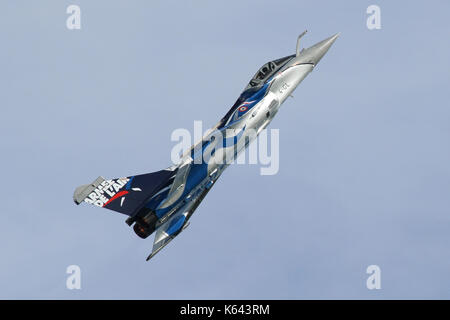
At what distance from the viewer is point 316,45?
50.9 metres

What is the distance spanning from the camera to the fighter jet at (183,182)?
43.7 m

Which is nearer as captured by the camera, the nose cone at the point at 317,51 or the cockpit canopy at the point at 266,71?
the cockpit canopy at the point at 266,71

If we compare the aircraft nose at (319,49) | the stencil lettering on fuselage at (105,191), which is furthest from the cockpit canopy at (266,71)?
the stencil lettering on fuselage at (105,191)

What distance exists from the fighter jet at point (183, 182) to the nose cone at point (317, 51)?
3079mm

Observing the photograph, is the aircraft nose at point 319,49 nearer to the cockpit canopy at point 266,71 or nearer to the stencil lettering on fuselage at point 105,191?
the cockpit canopy at point 266,71

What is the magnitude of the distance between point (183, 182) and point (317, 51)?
1161 centimetres

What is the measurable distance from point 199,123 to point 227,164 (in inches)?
96.2

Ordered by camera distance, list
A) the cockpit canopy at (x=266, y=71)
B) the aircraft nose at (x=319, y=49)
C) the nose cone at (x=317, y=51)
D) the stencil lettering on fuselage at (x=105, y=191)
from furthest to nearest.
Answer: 1. the aircraft nose at (x=319, y=49)
2. the nose cone at (x=317, y=51)
3. the cockpit canopy at (x=266, y=71)
4. the stencil lettering on fuselage at (x=105, y=191)

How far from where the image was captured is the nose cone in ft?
165

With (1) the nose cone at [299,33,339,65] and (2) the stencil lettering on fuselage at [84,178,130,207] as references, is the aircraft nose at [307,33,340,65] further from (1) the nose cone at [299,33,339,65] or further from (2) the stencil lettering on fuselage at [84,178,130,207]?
(2) the stencil lettering on fuselage at [84,178,130,207]

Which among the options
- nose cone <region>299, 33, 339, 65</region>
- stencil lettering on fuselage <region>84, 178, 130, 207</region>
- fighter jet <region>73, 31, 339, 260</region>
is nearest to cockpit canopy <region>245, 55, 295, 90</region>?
fighter jet <region>73, 31, 339, 260</region>

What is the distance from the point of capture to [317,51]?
5066 cm

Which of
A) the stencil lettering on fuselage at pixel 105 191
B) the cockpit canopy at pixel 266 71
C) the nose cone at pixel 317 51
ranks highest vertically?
the nose cone at pixel 317 51

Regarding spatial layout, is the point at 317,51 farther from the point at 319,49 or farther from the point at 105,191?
the point at 105,191
